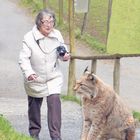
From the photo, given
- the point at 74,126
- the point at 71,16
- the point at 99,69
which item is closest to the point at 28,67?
the point at 74,126

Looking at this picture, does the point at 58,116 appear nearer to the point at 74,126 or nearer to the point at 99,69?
the point at 74,126

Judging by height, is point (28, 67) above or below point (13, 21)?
above

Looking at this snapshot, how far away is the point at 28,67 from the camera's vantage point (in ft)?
26.2

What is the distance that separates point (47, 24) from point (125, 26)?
6538 millimetres

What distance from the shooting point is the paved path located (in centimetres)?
1071

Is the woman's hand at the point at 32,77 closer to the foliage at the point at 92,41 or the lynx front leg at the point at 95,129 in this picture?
the lynx front leg at the point at 95,129

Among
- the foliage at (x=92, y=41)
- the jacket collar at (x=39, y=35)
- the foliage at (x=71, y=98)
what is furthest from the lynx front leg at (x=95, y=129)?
the foliage at (x=92, y=41)

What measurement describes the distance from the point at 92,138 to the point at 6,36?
1513 centimetres

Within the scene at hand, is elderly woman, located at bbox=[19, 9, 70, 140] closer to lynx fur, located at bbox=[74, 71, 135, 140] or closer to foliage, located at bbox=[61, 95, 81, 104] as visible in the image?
lynx fur, located at bbox=[74, 71, 135, 140]

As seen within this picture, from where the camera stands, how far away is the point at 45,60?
823 cm

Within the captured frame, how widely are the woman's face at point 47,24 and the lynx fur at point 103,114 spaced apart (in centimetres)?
71

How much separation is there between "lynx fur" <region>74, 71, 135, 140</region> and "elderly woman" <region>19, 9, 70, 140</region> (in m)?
0.48

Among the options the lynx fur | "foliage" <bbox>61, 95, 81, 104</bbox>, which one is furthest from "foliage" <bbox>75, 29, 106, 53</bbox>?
the lynx fur

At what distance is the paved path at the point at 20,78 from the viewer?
1071cm
